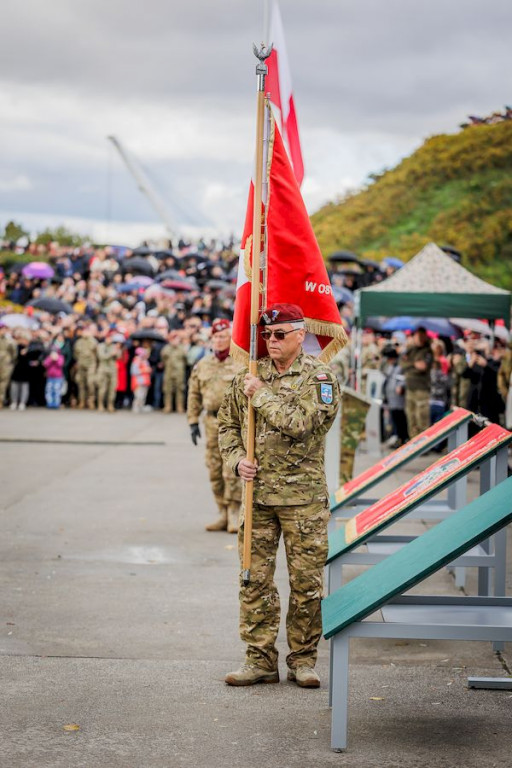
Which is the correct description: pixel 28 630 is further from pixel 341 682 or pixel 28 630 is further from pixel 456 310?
pixel 456 310

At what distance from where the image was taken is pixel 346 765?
4645 mm

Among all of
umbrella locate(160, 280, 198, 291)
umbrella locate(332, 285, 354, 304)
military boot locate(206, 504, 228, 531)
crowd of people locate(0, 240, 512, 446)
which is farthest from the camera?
umbrella locate(160, 280, 198, 291)

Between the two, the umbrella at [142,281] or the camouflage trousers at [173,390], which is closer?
the camouflage trousers at [173,390]

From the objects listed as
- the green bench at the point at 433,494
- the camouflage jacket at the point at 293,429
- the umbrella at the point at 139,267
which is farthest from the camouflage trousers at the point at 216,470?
the umbrella at the point at 139,267

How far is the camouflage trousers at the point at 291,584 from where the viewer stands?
579 cm

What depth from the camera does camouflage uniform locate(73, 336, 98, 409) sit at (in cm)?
2608

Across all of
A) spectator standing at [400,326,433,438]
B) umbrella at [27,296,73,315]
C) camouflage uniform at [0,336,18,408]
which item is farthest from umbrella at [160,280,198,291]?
spectator standing at [400,326,433,438]

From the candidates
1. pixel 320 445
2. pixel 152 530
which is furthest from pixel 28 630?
pixel 152 530

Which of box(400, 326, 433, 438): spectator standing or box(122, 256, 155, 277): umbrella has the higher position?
box(122, 256, 155, 277): umbrella

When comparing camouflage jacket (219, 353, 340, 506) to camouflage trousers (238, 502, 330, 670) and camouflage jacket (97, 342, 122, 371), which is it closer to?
camouflage trousers (238, 502, 330, 670)

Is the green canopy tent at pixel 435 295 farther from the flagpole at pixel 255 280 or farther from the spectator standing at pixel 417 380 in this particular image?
the flagpole at pixel 255 280

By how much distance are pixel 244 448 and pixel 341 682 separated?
160 centimetres

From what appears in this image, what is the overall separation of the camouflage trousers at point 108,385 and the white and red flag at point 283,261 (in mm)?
19682

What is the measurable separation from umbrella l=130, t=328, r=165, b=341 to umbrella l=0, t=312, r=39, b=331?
3.00 metres
